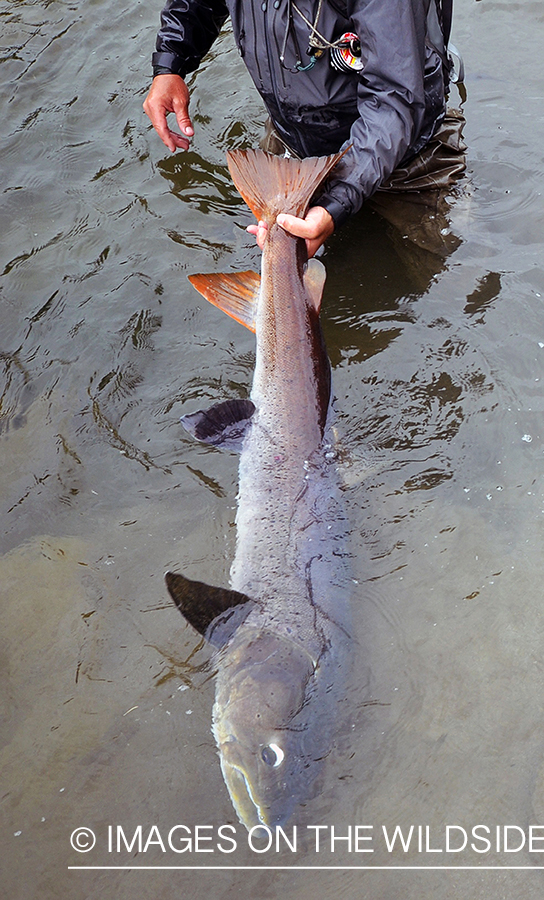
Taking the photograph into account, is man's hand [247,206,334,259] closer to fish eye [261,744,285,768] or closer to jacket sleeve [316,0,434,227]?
jacket sleeve [316,0,434,227]

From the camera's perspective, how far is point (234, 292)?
12.8 ft

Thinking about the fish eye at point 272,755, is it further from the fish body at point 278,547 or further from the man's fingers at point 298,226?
the man's fingers at point 298,226

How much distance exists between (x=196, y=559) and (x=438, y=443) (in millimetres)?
1401

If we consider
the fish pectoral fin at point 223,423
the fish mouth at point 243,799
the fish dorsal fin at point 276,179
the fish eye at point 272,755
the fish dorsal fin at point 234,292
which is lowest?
the fish mouth at point 243,799

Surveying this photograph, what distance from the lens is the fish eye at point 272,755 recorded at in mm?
2635

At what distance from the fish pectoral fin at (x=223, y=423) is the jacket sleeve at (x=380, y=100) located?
1.12 m

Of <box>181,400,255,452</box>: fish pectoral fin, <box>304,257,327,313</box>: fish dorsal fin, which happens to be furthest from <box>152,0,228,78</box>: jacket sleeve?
<box>181,400,255,452</box>: fish pectoral fin

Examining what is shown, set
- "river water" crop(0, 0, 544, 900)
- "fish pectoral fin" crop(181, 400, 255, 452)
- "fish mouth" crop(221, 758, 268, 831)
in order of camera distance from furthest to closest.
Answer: "fish pectoral fin" crop(181, 400, 255, 452), "river water" crop(0, 0, 544, 900), "fish mouth" crop(221, 758, 268, 831)

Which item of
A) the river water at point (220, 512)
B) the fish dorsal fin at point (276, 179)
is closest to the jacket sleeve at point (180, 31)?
the river water at point (220, 512)

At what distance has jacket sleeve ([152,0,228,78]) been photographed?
194 inches

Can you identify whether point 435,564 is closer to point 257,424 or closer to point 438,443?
point 438,443

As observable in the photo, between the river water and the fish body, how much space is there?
0.55 feet

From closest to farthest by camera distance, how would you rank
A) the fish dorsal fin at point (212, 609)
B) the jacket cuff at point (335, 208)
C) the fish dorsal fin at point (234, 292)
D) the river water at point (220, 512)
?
the river water at point (220, 512) < the fish dorsal fin at point (212, 609) < the jacket cuff at point (335, 208) < the fish dorsal fin at point (234, 292)

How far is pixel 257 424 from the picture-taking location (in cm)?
345
